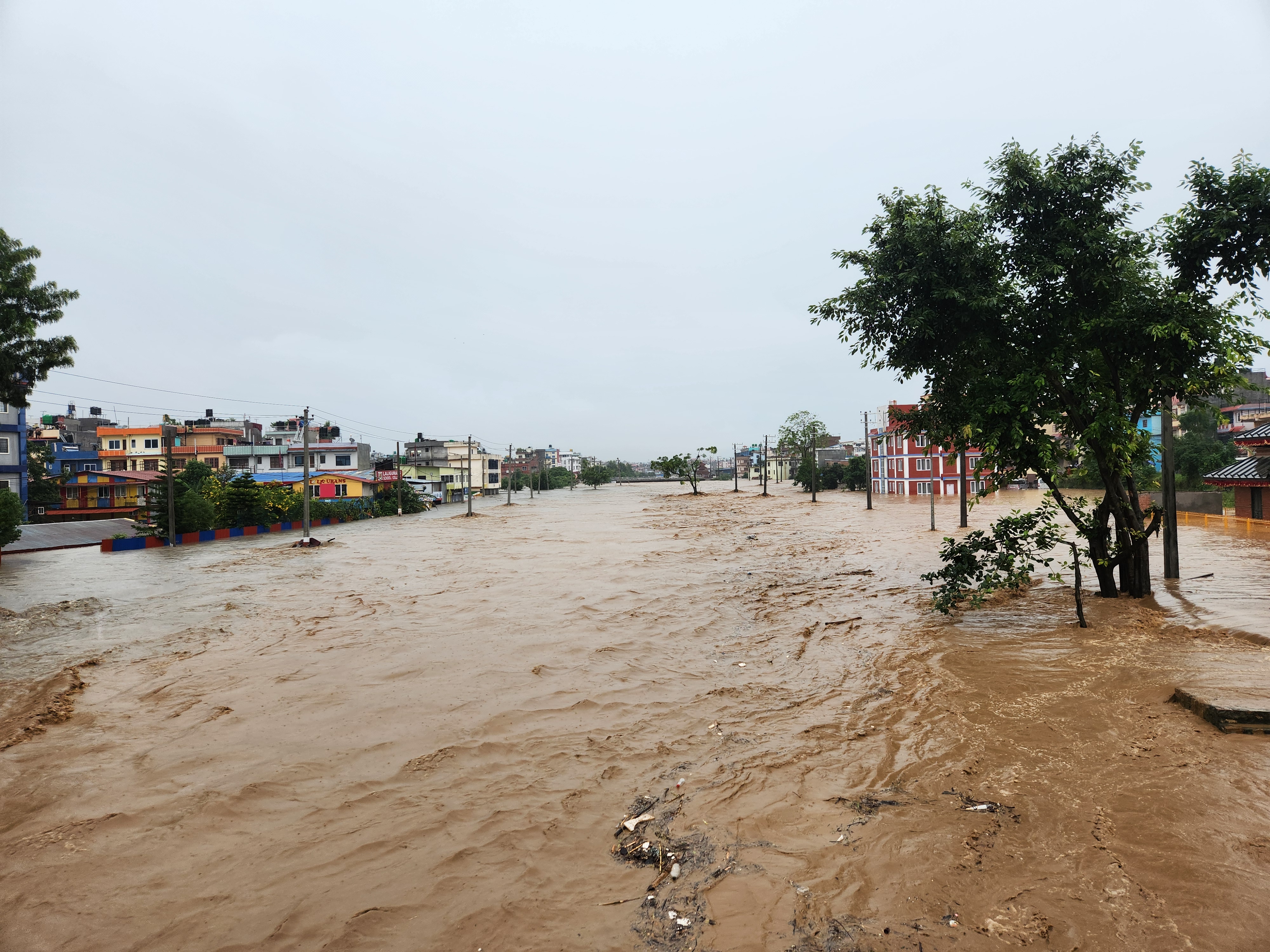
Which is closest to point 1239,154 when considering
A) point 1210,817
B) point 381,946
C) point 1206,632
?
point 1206,632

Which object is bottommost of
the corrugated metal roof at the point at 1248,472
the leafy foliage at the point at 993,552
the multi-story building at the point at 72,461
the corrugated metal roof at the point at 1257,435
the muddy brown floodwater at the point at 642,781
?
the muddy brown floodwater at the point at 642,781

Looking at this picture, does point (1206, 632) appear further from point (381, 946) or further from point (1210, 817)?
point (381, 946)

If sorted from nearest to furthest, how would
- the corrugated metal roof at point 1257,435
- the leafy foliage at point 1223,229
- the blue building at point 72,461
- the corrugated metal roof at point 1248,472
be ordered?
the leafy foliage at point 1223,229 < the corrugated metal roof at point 1257,435 < the corrugated metal roof at point 1248,472 < the blue building at point 72,461

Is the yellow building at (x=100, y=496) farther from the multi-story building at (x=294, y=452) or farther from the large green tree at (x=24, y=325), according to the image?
the large green tree at (x=24, y=325)

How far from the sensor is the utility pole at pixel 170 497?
82.3ft

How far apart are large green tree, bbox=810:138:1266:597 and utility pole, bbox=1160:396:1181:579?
1.72 m

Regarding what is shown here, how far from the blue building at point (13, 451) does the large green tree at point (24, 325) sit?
23823 millimetres

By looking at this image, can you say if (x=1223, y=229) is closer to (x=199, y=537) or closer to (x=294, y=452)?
(x=199, y=537)

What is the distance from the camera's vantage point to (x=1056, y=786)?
4.60 m

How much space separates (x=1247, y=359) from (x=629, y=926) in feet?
35.7

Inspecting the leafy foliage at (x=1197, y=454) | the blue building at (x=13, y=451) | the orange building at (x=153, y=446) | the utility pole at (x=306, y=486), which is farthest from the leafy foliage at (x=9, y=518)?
the leafy foliage at (x=1197, y=454)

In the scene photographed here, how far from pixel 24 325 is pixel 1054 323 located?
19645mm

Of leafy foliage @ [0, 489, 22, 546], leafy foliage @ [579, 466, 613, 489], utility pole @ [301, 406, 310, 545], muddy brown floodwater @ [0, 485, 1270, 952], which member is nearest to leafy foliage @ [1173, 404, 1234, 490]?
muddy brown floodwater @ [0, 485, 1270, 952]

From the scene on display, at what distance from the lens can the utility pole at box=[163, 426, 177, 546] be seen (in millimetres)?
25094
